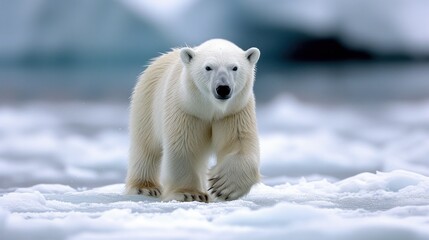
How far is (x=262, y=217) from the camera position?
2.90 metres

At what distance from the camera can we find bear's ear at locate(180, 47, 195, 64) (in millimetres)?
4015

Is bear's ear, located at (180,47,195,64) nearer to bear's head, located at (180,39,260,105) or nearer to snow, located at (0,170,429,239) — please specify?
bear's head, located at (180,39,260,105)

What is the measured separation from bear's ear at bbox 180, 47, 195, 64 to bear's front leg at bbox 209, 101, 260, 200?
32 centimetres

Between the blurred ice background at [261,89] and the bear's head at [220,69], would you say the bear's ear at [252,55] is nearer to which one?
the bear's head at [220,69]

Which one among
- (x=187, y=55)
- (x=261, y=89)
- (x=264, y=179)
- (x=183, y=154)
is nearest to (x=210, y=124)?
A: (x=183, y=154)

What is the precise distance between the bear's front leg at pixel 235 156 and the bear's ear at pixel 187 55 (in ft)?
1.04

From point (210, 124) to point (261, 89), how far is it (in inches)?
357

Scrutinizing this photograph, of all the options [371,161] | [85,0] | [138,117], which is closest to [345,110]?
[371,161]

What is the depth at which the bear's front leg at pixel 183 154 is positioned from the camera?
159 inches

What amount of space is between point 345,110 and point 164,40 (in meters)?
5.33

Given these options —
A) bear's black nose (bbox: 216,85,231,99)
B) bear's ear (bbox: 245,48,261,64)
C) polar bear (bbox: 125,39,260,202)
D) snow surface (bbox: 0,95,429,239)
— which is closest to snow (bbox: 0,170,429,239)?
snow surface (bbox: 0,95,429,239)

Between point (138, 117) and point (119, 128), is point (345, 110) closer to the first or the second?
point (119, 128)

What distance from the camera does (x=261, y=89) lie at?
1313 cm

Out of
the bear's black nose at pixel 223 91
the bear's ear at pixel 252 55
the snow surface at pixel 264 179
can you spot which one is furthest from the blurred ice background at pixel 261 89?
the bear's ear at pixel 252 55
